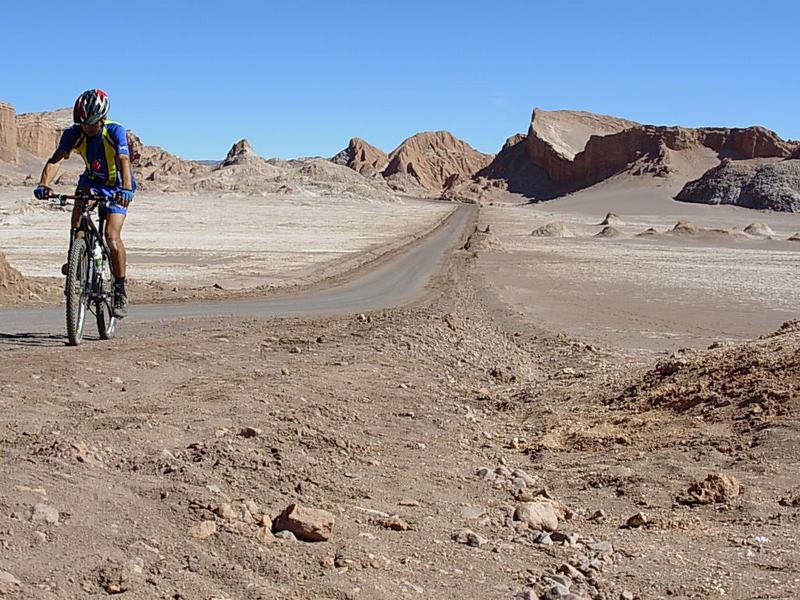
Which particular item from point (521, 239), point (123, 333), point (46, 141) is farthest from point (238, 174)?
point (123, 333)

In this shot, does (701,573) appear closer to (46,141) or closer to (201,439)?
(201,439)

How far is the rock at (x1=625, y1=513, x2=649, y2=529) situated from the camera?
514 centimetres

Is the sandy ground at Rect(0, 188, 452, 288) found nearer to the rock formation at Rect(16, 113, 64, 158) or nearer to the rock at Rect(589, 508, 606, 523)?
the rock at Rect(589, 508, 606, 523)

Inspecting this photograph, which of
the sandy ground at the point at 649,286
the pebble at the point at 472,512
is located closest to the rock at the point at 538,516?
the pebble at the point at 472,512

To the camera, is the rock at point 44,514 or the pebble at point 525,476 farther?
the pebble at point 525,476

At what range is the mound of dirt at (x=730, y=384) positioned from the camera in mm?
7285

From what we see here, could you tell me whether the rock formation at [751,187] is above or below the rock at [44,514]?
above

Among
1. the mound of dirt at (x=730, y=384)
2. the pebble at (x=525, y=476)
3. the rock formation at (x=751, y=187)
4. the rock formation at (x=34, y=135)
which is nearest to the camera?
the pebble at (x=525, y=476)

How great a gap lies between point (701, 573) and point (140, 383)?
4431mm

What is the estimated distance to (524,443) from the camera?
287 inches

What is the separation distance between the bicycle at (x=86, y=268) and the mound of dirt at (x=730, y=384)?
5.27 m

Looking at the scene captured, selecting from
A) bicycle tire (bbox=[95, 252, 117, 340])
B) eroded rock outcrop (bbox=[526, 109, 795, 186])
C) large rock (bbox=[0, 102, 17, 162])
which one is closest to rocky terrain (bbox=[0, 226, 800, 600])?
bicycle tire (bbox=[95, 252, 117, 340])

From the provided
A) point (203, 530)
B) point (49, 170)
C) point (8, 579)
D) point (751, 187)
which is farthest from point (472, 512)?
point (751, 187)

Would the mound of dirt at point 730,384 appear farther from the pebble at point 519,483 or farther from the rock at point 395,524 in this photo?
the rock at point 395,524
